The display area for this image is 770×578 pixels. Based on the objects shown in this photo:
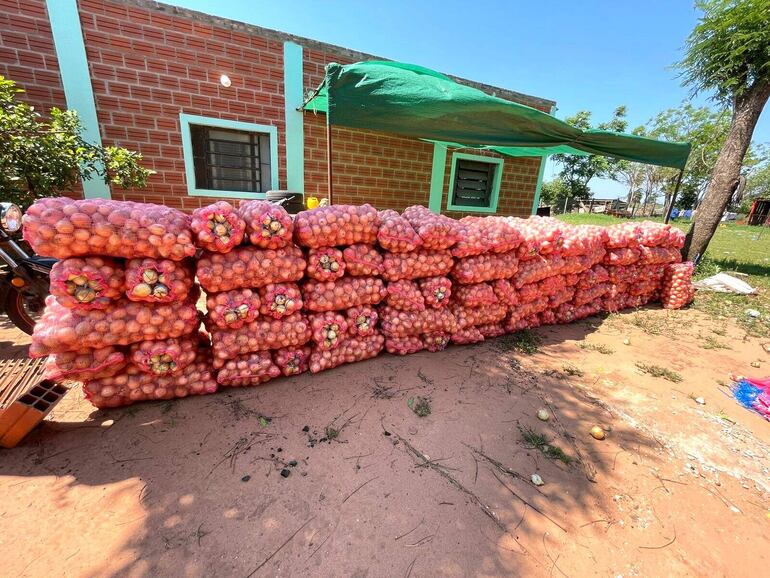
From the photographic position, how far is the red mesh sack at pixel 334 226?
2.51 m

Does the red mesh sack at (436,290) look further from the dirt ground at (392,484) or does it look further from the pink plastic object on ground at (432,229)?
the dirt ground at (392,484)

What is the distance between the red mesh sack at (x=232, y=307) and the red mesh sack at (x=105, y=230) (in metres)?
0.39

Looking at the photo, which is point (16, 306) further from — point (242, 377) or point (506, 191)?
point (506, 191)

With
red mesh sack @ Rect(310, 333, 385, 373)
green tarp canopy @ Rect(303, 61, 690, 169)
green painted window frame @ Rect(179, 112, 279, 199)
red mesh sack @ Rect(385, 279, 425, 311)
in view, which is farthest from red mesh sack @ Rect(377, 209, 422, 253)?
green painted window frame @ Rect(179, 112, 279, 199)

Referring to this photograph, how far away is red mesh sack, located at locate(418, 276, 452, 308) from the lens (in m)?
3.09

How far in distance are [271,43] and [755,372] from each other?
8311mm

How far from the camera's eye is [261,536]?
1.50m

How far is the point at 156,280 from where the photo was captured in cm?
202

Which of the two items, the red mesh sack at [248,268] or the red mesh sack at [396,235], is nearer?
the red mesh sack at [248,268]

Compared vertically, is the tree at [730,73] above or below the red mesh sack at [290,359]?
above

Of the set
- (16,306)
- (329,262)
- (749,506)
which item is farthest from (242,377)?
(749,506)

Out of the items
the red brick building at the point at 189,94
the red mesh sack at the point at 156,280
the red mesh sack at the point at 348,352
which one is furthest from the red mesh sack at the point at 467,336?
the red brick building at the point at 189,94

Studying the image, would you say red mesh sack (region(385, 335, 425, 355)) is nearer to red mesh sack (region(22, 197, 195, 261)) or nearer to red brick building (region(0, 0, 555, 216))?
red mesh sack (region(22, 197, 195, 261))

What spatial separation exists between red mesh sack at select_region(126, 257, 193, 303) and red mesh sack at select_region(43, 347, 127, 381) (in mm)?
423
